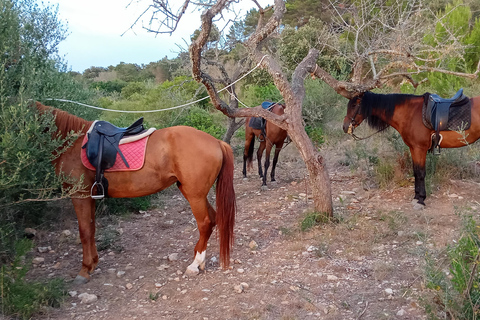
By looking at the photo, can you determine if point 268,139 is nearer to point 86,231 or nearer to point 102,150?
point 102,150

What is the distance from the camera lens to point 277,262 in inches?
171

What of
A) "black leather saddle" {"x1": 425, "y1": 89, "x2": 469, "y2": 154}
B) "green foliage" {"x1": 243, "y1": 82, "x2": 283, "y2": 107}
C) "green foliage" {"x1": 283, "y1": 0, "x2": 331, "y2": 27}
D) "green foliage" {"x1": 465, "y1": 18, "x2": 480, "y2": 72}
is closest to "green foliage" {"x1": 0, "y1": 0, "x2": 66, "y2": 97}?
"black leather saddle" {"x1": 425, "y1": 89, "x2": 469, "y2": 154}

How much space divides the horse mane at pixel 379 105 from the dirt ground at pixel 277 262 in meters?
1.19

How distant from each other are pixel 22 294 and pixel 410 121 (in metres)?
5.30

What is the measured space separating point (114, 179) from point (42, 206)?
1.67 m

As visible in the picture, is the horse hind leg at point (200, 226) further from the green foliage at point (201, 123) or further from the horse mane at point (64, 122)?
the green foliage at point (201, 123)

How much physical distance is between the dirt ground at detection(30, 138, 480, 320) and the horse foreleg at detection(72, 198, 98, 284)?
12cm

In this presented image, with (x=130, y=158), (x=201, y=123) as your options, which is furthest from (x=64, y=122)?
(x=201, y=123)

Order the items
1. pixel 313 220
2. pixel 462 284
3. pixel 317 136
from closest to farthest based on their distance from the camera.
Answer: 1. pixel 462 284
2. pixel 313 220
3. pixel 317 136

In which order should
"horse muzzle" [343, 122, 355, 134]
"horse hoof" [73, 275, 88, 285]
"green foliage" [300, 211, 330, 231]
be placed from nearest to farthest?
"horse hoof" [73, 275, 88, 285], "green foliage" [300, 211, 330, 231], "horse muzzle" [343, 122, 355, 134]

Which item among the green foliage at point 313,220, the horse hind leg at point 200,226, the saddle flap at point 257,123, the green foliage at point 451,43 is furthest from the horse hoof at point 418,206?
the green foliage at point 451,43

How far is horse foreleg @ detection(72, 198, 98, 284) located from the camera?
13.1 feet

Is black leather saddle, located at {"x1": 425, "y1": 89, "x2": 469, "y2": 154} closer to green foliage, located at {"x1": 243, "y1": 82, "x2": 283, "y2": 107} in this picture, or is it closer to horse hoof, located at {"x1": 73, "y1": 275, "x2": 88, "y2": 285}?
horse hoof, located at {"x1": 73, "y1": 275, "x2": 88, "y2": 285}

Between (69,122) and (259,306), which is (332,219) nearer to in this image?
(259,306)
